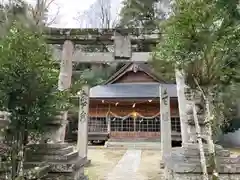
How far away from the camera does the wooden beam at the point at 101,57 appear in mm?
7898

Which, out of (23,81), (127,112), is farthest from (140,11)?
(23,81)

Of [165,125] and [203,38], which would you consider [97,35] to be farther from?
[165,125]

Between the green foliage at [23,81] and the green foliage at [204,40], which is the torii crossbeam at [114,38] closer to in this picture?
the green foliage at [204,40]

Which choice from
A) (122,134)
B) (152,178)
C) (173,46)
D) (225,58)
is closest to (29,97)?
(173,46)

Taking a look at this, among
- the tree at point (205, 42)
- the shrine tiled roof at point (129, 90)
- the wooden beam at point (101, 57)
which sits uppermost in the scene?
the shrine tiled roof at point (129, 90)

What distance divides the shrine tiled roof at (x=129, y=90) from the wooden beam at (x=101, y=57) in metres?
11.4

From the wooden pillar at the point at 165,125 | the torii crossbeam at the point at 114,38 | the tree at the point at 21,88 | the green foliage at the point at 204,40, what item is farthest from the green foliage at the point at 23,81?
the wooden pillar at the point at 165,125

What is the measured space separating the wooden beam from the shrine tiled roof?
11402 mm

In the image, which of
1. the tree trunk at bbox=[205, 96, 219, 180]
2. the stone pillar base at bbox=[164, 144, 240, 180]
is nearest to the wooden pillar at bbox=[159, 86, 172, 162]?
the stone pillar base at bbox=[164, 144, 240, 180]

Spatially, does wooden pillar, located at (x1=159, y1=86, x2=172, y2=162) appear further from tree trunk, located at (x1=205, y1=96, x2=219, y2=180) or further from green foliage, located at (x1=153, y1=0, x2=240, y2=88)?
green foliage, located at (x1=153, y1=0, x2=240, y2=88)

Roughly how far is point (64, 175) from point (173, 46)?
Result: 2970mm

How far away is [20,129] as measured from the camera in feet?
13.8

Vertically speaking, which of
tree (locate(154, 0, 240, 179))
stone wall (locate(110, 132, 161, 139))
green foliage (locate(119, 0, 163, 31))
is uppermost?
green foliage (locate(119, 0, 163, 31))

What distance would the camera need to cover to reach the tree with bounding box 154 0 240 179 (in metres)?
4.57
